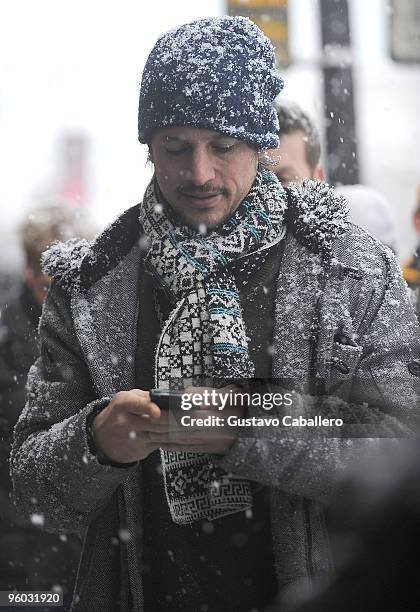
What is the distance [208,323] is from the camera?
1.67 m

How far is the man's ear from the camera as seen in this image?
185 centimetres

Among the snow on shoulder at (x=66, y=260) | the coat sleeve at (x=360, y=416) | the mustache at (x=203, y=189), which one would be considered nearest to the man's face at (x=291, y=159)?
the mustache at (x=203, y=189)

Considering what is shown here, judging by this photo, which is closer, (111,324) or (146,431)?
(146,431)

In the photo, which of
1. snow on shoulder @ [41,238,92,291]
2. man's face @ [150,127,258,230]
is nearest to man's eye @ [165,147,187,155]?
man's face @ [150,127,258,230]

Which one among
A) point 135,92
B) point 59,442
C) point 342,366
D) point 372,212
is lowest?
point 59,442

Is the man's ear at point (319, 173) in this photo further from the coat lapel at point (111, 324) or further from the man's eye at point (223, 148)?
the coat lapel at point (111, 324)

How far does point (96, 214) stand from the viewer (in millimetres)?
1899

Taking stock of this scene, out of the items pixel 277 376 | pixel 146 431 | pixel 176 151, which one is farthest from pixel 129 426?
pixel 176 151

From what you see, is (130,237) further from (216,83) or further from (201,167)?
(216,83)

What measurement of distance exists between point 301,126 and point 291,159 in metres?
0.08

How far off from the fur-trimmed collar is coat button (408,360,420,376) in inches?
9.5

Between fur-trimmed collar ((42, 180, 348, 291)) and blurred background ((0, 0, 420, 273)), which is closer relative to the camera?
fur-trimmed collar ((42, 180, 348, 291))

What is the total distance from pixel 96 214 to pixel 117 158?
0.12m

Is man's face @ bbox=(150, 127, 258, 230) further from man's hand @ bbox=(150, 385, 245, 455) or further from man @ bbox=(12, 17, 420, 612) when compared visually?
man's hand @ bbox=(150, 385, 245, 455)
